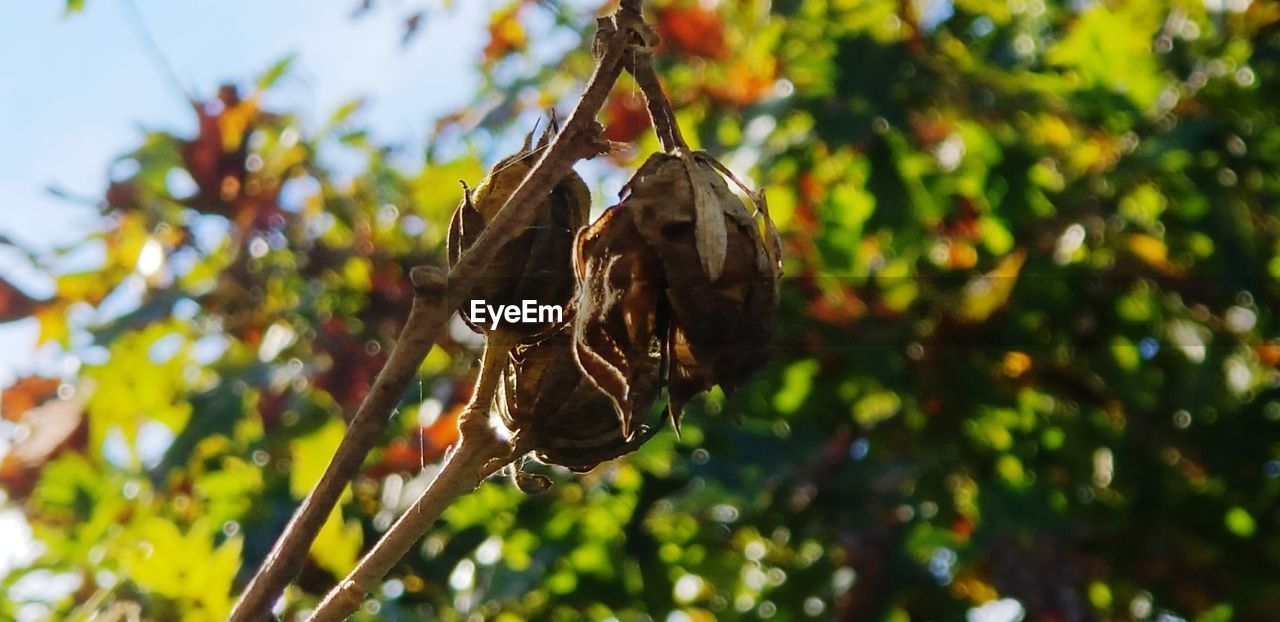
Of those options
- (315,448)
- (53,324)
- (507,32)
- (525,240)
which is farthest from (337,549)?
(507,32)

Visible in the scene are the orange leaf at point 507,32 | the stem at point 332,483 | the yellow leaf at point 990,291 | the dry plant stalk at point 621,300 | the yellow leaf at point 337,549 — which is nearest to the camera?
the stem at point 332,483

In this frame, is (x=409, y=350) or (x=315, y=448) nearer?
(x=409, y=350)

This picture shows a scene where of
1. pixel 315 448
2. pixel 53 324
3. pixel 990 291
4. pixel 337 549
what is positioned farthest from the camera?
pixel 53 324

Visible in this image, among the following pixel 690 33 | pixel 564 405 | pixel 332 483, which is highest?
pixel 332 483

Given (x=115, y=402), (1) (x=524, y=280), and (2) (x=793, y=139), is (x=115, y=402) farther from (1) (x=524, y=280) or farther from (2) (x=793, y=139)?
(1) (x=524, y=280)

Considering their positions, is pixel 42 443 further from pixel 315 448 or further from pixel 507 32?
pixel 507 32

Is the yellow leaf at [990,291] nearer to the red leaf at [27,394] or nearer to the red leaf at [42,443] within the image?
the red leaf at [42,443]

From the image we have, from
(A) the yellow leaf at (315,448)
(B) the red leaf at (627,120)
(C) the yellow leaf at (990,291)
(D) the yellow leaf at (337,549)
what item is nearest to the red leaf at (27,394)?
(A) the yellow leaf at (315,448)

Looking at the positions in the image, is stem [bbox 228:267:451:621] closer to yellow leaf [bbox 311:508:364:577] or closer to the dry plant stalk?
the dry plant stalk

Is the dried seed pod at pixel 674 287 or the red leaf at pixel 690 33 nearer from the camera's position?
the dried seed pod at pixel 674 287
